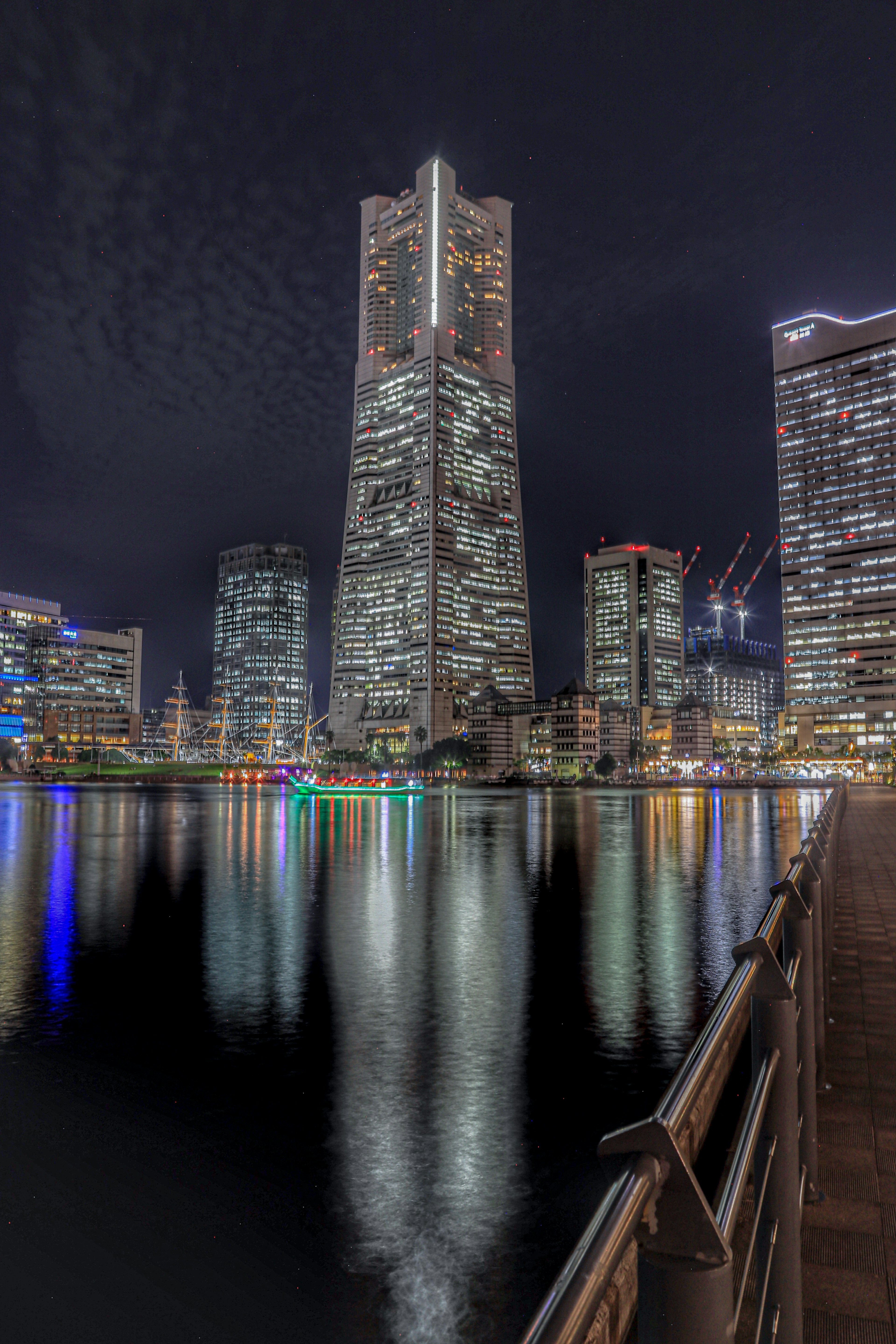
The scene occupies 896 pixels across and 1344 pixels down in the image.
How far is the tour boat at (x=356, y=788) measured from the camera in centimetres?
12369

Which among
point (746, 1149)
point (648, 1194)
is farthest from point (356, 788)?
point (648, 1194)

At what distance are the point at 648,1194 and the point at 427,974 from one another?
14.4m

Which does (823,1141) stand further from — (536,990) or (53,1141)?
(536,990)

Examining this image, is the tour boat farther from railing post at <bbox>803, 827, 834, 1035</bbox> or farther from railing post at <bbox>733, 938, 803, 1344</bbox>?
railing post at <bbox>733, 938, 803, 1344</bbox>

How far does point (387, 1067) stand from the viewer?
1098 cm

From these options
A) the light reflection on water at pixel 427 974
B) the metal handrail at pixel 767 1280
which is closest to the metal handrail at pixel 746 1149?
the metal handrail at pixel 767 1280

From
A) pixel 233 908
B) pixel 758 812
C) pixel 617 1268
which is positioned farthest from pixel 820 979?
pixel 758 812

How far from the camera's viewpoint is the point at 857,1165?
5988 mm

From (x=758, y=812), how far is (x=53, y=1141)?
71.0 meters

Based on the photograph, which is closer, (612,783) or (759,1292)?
(759,1292)

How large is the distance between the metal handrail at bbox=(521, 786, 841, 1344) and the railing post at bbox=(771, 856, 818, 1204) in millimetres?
1371

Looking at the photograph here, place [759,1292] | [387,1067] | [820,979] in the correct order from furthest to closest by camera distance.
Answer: [387,1067] → [820,979] → [759,1292]

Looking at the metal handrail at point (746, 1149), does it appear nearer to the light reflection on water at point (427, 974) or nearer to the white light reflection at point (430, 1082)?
the light reflection on water at point (427, 974)

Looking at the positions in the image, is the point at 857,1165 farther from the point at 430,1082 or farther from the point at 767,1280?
the point at 430,1082
